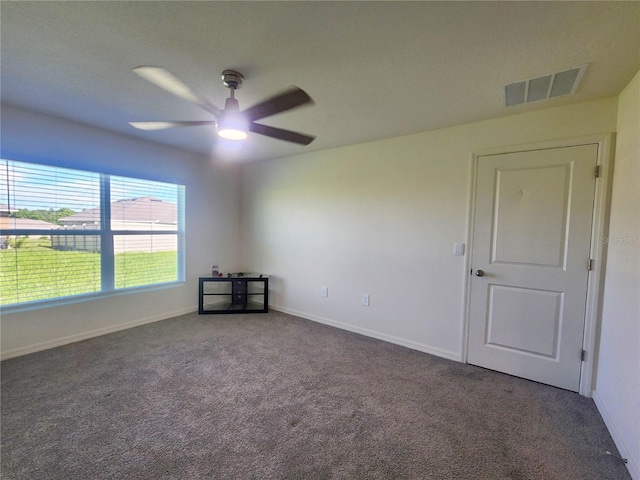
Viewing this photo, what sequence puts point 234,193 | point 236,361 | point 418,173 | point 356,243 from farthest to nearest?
point 234,193 < point 356,243 < point 418,173 < point 236,361

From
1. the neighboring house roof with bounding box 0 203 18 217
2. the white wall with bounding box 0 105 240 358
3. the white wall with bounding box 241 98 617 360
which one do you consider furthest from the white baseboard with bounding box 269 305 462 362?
the neighboring house roof with bounding box 0 203 18 217

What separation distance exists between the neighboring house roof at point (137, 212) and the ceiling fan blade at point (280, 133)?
2.33 meters

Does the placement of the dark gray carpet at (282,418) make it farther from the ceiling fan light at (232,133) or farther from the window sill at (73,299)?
the ceiling fan light at (232,133)

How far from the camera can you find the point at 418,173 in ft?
9.57

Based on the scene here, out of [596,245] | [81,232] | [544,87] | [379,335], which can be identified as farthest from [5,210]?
[596,245]

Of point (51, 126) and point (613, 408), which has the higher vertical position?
point (51, 126)

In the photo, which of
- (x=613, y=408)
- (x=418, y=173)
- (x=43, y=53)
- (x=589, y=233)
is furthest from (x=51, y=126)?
(x=613, y=408)

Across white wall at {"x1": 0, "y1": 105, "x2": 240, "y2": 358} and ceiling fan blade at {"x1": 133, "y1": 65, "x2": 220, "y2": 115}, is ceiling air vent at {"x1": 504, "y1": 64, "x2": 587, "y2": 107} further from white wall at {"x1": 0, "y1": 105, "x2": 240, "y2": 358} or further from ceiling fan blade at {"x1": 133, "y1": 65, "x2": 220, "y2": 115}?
white wall at {"x1": 0, "y1": 105, "x2": 240, "y2": 358}

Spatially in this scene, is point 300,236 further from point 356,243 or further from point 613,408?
point 613,408

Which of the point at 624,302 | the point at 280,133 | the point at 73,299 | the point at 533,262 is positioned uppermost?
the point at 280,133

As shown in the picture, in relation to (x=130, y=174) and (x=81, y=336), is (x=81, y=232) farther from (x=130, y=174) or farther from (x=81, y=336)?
(x=81, y=336)

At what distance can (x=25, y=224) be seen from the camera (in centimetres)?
265

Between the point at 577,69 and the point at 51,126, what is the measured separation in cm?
440

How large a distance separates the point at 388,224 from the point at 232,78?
6.87 ft
